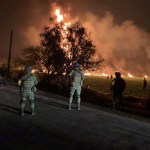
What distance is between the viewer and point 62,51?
1762 inches

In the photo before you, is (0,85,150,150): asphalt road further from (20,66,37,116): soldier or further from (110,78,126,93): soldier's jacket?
A: (110,78,126,93): soldier's jacket

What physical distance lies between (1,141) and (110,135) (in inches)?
134

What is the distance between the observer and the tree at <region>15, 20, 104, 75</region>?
4312cm

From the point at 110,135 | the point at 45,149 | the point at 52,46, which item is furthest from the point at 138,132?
the point at 52,46

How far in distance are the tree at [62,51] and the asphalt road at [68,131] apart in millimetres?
29264

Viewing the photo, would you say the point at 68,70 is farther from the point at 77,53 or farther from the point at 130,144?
the point at 130,144

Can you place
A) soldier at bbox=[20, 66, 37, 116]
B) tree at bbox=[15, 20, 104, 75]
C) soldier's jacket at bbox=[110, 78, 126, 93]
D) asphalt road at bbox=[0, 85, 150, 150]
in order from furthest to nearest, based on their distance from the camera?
1. tree at bbox=[15, 20, 104, 75]
2. soldier's jacket at bbox=[110, 78, 126, 93]
3. soldier at bbox=[20, 66, 37, 116]
4. asphalt road at bbox=[0, 85, 150, 150]

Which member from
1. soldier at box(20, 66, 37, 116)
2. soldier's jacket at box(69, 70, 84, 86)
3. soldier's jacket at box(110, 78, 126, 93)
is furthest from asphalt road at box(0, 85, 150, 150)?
soldier's jacket at box(110, 78, 126, 93)

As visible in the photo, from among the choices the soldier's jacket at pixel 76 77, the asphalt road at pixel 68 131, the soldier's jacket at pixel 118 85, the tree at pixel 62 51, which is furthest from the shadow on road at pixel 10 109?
the tree at pixel 62 51

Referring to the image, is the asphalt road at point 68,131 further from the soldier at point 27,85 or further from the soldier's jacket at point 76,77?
the soldier's jacket at point 76,77

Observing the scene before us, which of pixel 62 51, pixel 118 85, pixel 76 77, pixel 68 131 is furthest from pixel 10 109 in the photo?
pixel 62 51

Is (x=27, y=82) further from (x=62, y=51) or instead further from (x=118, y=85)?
(x=62, y=51)

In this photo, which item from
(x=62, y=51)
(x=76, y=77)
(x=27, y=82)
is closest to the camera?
(x=27, y=82)

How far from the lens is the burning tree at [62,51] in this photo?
4312 cm
